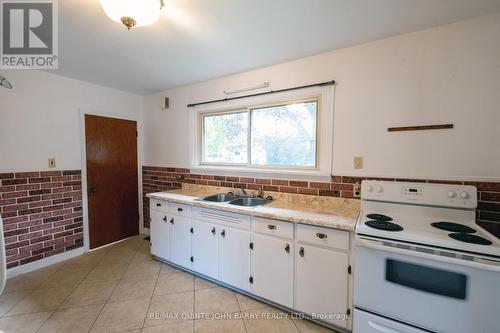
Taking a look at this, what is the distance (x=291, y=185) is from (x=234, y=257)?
3.11 feet

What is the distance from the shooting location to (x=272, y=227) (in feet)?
6.17

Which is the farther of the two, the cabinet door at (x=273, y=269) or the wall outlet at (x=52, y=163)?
the wall outlet at (x=52, y=163)

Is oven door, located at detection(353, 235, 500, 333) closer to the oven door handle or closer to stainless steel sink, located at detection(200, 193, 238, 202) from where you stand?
the oven door handle

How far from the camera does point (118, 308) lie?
1.92 metres

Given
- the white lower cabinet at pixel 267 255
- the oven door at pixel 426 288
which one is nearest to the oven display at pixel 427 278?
the oven door at pixel 426 288

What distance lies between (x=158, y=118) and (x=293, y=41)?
97.0 inches

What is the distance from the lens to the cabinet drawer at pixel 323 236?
160cm

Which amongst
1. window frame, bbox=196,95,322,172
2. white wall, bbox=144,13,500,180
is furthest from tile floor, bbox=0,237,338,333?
white wall, bbox=144,13,500,180

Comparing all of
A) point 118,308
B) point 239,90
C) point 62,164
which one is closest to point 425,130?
point 239,90

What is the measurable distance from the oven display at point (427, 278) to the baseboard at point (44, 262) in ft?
11.8

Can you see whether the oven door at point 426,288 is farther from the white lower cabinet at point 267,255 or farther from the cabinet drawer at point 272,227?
the cabinet drawer at point 272,227

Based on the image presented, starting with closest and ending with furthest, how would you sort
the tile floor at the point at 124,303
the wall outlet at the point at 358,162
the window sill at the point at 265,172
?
the tile floor at the point at 124,303
the wall outlet at the point at 358,162
the window sill at the point at 265,172

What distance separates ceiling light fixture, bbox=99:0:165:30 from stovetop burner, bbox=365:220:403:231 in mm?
1970

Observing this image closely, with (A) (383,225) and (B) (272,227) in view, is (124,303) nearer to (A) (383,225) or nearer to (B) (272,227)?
(B) (272,227)
